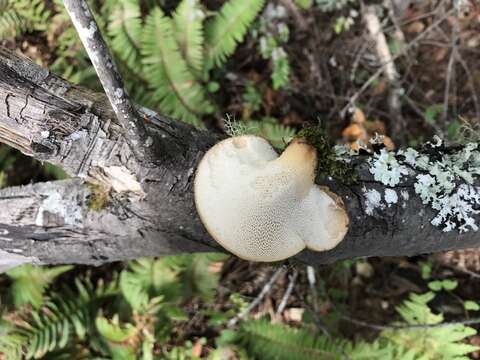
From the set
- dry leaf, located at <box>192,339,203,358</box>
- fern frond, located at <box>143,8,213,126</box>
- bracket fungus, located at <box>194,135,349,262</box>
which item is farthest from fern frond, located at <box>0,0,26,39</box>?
dry leaf, located at <box>192,339,203,358</box>

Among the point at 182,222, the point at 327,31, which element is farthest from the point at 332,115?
the point at 182,222

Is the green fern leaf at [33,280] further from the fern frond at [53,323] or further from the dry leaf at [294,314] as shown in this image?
the dry leaf at [294,314]

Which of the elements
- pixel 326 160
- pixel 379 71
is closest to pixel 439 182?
pixel 326 160

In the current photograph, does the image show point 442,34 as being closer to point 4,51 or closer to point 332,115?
point 332,115

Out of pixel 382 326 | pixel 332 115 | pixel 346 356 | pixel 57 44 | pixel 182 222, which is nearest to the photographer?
pixel 182 222

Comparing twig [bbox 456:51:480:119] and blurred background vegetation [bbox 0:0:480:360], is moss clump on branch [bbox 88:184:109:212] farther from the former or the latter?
twig [bbox 456:51:480:119]

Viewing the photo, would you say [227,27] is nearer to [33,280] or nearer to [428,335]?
[33,280]

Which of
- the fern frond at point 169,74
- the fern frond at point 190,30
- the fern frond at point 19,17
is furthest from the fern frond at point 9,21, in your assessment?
the fern frond at point 190,30

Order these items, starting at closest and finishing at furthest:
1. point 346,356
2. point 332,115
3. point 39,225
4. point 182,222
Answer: point 182,222, point 39,225, point 346,356, point 332,115
